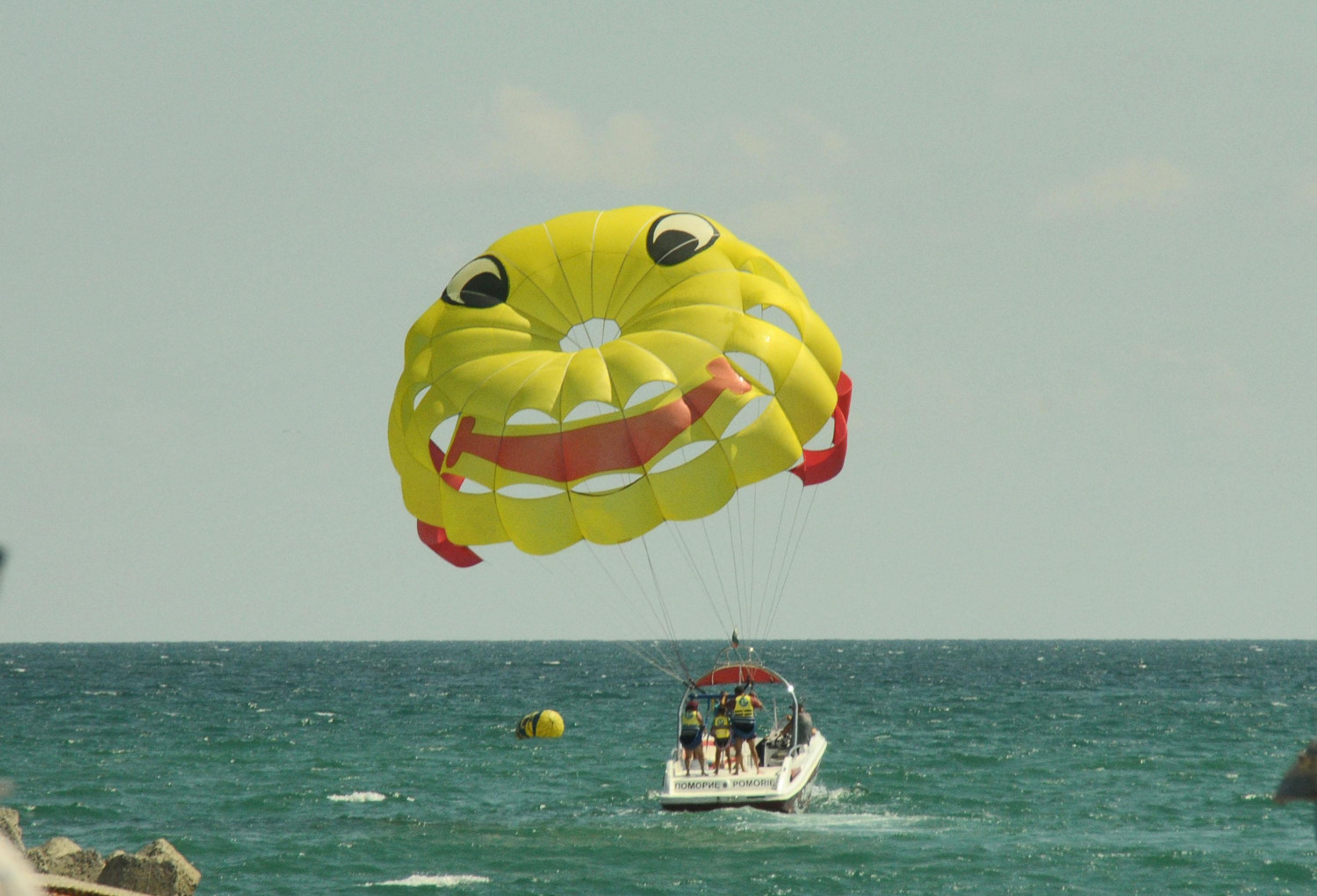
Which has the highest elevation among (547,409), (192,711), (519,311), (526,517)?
(519,311)

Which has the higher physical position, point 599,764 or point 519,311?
point 519,311

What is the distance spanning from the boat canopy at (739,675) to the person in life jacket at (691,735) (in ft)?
1.43

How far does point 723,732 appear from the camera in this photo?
21203 mm

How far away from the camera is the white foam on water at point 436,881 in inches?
706

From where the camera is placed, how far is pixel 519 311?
1933 centimetres

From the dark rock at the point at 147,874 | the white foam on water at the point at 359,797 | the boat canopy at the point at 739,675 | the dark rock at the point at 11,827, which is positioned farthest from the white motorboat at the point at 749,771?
the dark rock at the point at 11,827

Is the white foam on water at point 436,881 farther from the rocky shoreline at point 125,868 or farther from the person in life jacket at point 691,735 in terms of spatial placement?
the person in life jacket at point 691,735

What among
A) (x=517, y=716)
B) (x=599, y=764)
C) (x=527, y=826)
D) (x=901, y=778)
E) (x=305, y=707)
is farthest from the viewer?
(x=305, y=707)

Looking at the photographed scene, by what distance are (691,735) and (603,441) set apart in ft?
17.9

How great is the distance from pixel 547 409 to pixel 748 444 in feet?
9.10

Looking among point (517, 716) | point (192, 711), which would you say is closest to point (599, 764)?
point (517, 716)

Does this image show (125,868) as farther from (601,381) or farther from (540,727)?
(540,727)

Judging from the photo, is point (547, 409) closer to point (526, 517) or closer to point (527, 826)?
point (526, 517)

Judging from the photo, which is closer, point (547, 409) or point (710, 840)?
point (547, 409)
